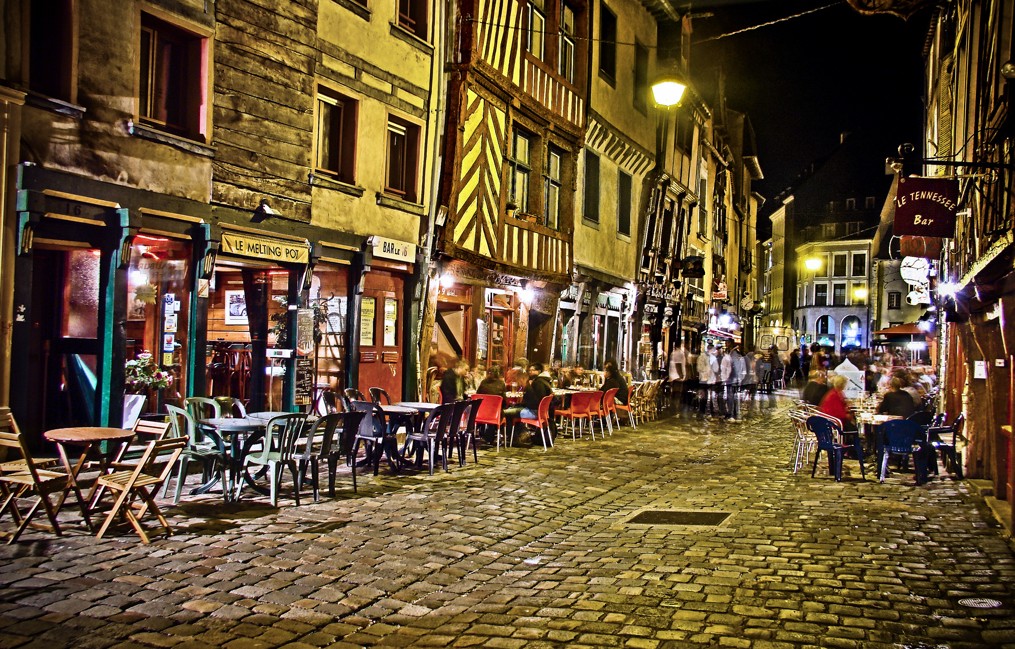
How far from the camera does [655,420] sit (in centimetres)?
1862

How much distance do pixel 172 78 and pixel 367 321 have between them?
483 cm

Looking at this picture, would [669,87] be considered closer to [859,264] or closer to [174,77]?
[174,77]

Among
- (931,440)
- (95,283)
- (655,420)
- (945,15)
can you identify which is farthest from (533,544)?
(945,15)

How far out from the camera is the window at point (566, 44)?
61.4ft

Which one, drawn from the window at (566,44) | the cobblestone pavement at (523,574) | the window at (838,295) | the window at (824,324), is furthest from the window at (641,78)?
the window at (824,324)

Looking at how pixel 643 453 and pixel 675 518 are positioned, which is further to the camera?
pixel 643 453

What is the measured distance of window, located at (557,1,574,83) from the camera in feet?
61.4

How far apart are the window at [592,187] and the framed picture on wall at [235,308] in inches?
411

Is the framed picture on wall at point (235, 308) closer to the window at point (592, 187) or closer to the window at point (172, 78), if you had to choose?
the window at point (172, 78)

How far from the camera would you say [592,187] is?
21047 mm

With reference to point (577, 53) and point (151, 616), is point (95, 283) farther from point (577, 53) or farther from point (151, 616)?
point (577, 53)

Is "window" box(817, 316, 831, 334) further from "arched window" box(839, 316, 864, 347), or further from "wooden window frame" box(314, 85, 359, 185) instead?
"wooden window frame" box(314, 85, 359, 185)

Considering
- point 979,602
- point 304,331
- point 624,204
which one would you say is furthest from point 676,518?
point 624,204

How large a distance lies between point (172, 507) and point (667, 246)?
21.7 m
